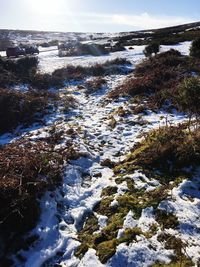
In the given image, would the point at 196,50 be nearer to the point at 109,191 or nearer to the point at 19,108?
the point at 19,108

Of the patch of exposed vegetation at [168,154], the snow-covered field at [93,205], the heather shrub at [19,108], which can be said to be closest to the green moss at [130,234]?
the snow-covered field at [93,205]

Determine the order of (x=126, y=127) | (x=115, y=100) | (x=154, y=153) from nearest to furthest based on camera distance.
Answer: (x=154, y=153), (x=126, y=127), (x=115, y=100)

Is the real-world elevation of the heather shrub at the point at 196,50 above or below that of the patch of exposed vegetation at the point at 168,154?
above

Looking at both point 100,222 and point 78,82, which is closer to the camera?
point 100,222

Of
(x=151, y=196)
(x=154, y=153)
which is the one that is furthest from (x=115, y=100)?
(x=151, y=196)

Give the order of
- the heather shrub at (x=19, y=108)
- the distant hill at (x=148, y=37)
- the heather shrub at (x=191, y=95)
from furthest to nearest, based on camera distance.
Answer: the distant hill at (x=148, y=37) → the heather shrub at (x=19, y=108) → the heather shrub at (x=191, y=95)

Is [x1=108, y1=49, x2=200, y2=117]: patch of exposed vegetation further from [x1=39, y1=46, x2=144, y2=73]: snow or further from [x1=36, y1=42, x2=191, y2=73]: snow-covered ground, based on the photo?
[x1=39, y1=46, x2=144, y2=73]: snow

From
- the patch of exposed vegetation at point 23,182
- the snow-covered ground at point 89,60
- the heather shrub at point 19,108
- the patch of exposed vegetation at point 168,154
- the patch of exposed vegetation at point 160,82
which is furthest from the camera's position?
the snow-covered ground at point 89,60

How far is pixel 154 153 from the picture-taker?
30.7ft

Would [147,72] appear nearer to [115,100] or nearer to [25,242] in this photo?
[115,100]

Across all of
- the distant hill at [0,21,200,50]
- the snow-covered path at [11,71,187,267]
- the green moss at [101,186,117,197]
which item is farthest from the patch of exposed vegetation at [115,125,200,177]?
the distant hill at [0,21,200,50]

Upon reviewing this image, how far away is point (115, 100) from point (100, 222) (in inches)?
400

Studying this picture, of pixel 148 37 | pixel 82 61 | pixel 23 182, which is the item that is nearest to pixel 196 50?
pixel 82 61

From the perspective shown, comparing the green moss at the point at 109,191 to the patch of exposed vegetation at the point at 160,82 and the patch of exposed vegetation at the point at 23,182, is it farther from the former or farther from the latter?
the patch of exposed vegetation at the point at 160,82
